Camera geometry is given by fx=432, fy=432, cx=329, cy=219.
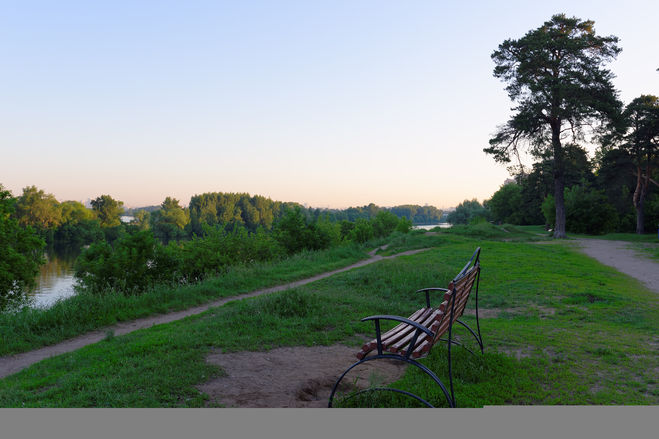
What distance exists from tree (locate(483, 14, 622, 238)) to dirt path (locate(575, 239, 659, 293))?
8.69 meters

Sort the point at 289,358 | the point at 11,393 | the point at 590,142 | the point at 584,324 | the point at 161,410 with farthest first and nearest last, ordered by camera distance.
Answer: the point at 590,142 < the point at 584,324 < the point at 289,358 < the point at 11,393 < the point at 161,410

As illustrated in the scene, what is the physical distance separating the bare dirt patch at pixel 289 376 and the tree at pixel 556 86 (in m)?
26.6

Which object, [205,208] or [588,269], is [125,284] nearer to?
[588,269]

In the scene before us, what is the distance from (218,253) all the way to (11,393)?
37.5 ft

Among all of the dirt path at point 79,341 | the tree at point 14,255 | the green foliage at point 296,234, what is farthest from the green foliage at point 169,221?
the dirt path at point 79,341

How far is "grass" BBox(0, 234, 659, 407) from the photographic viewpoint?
396 centimetres

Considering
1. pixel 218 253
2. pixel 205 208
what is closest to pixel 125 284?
pixel 218 253

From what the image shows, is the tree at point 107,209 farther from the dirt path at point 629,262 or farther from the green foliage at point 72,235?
the dirt path at point 629,262

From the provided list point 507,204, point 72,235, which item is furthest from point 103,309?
point 507,204

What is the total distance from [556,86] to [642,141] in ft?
44.5

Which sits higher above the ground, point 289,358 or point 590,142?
point 590,142

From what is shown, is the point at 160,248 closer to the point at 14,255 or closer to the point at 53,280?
the point at 14,255

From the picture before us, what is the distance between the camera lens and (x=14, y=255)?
14258mm

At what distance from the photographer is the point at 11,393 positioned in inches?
159
